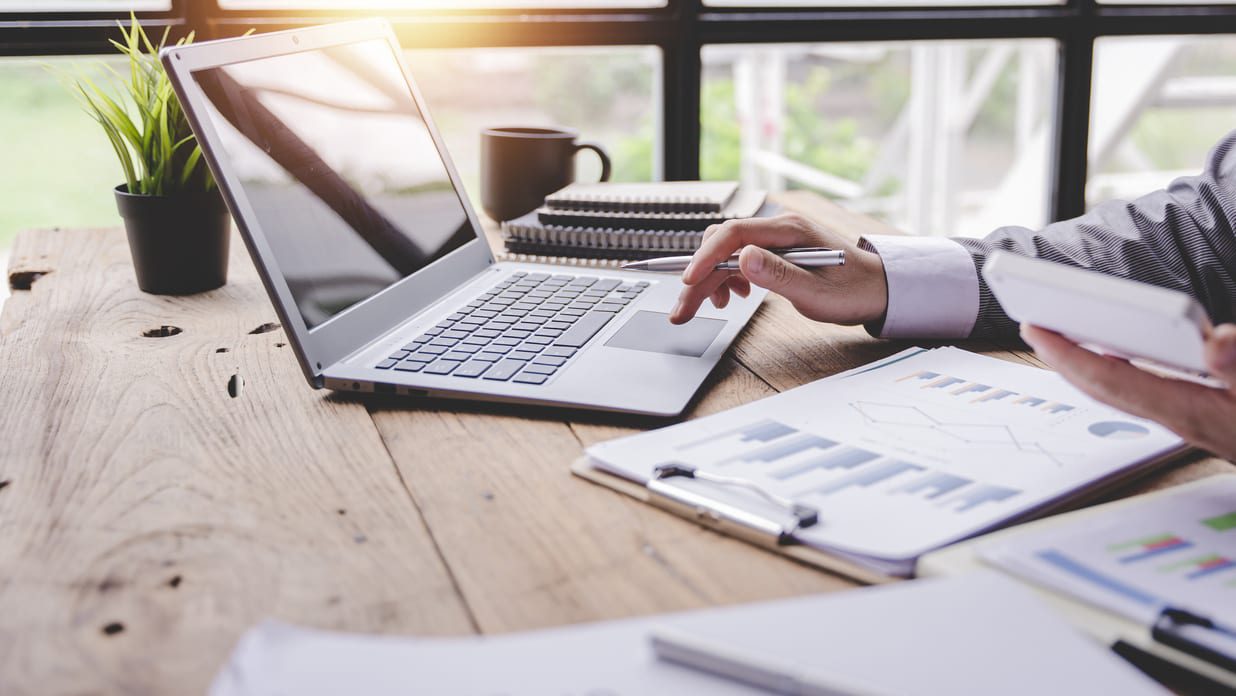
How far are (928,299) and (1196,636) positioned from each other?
493 millimetres

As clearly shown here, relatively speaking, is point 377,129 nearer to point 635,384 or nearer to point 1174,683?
point 635,384

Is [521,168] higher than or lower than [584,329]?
higher

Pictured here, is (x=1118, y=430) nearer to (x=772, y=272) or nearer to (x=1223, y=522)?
(x=1223, y=522)

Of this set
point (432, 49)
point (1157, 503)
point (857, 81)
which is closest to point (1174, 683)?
point (1157, 503)

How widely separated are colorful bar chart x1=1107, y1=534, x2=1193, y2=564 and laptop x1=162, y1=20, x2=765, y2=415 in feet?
0.97

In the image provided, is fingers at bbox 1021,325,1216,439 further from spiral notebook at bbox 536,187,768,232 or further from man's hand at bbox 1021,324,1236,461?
spiral notebook at bbox 536,187,768,232

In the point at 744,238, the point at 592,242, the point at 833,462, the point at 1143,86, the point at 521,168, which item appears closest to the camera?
the point at 833,462

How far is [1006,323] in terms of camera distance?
90 cm

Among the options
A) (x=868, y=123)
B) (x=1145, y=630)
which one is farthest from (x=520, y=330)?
(x=868, y=123)

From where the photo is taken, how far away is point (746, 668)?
40cm

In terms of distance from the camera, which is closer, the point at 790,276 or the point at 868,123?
the point at 790,276

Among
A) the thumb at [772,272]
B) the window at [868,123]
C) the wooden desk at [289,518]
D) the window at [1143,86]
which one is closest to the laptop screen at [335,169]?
the wooden desk at [289,518]

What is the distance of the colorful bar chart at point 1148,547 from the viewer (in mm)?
500

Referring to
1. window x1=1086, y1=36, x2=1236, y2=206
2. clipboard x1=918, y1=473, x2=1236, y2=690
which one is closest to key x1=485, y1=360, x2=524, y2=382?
clipboard x1=918, y1=473, x2=1236, y2=690
